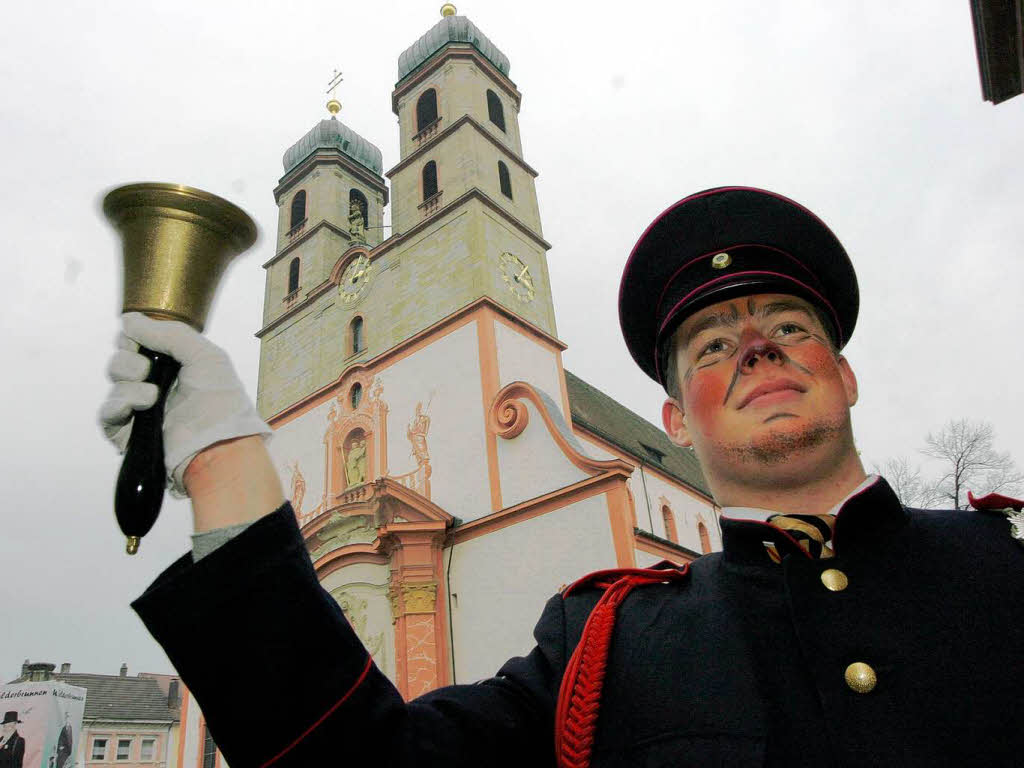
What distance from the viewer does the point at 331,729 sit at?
1.05 metres

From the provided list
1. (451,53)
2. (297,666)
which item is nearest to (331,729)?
(297,666)

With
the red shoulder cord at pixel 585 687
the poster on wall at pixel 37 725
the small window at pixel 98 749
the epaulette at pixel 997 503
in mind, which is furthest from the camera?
the small window at pixel 98 749

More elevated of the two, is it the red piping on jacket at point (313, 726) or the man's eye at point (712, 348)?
the man's eye at point (712, 348)

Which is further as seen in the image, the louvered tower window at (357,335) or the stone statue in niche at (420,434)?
the louvered tower window at (357,335)

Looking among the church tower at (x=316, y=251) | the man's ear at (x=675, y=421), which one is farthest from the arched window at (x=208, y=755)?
the man's ear at (x=675, y=421)

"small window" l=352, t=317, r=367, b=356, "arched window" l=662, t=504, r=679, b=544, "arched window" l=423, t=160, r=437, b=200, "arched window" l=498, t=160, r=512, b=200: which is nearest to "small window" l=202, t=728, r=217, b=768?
"small window" l=352, t=317, r=367, b=356

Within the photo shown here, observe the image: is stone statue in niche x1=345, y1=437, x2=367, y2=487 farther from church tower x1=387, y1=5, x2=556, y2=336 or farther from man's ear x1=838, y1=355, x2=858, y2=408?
man's ear x1=838, y1=355, x2=858, y2=408

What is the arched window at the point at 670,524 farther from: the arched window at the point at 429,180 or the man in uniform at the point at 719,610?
the man in uniform at the point at 719,610

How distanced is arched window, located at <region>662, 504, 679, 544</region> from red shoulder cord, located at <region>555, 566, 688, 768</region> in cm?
1855

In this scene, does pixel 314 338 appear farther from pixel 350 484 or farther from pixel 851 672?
pixel 851 672

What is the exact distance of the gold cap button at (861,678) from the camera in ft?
3.97

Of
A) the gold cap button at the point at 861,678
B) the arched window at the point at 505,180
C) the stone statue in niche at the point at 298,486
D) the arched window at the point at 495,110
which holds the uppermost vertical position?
the arched window at the point at 495,110

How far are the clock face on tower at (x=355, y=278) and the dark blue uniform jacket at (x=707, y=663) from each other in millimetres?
16075

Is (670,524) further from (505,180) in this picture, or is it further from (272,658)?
(272,658)
